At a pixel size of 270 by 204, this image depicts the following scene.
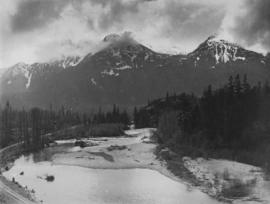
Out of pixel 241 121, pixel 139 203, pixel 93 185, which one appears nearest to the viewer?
pixel 139 203

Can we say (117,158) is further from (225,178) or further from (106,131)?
(106,131)

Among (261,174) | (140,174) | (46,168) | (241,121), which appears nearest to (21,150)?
(46,168)

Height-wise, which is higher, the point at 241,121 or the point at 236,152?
the point at 241,121

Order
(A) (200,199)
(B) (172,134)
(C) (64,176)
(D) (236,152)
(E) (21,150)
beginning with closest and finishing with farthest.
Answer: (A) (200,199)
(C) (64,176)
(D) (236,152)
(E) (21,150)
(B) (172,134)

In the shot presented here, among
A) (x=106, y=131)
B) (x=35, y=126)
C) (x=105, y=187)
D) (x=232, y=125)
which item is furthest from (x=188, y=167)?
(x=106, y=131)

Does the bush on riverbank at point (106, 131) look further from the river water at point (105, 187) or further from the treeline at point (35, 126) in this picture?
the river water at point (105, 187)

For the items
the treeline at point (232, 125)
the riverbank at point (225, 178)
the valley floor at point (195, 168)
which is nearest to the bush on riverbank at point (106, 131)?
→ the valley floor at point (195, 168)

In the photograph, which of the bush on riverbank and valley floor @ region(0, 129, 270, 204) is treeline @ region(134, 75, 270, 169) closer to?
valley floor @ region(0, 129, 270, 204)

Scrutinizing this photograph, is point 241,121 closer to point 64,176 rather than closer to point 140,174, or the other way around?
point 140,174

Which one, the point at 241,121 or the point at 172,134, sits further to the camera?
the point at 172,134

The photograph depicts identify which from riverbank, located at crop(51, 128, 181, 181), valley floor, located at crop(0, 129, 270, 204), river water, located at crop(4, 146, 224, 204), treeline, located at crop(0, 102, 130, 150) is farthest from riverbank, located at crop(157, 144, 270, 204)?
treeline, located at crop(0, 102, 130, 150)
